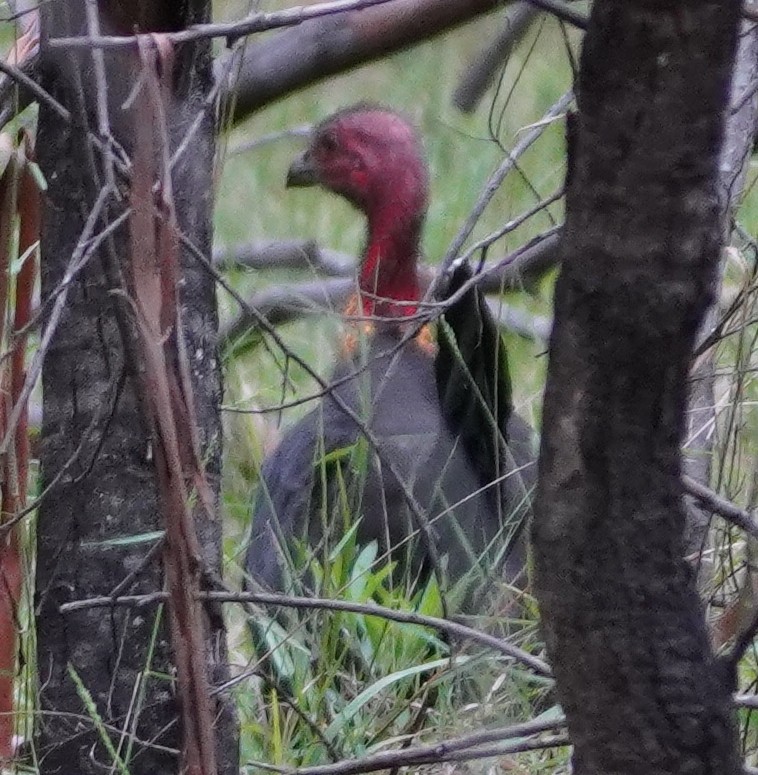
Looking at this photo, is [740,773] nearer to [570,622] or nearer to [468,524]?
[570,622]

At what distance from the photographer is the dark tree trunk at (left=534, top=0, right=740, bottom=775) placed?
72cm

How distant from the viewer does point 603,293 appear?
0.75 metres

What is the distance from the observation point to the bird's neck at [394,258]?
8.89ft

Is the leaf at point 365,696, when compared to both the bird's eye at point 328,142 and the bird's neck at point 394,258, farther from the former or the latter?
the bird's eye at point 328,142

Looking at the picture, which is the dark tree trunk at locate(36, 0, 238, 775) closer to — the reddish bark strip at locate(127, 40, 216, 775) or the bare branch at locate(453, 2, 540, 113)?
the reddish bark strip at locate(127, 40, 216, 775)

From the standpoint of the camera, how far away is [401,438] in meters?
2.19

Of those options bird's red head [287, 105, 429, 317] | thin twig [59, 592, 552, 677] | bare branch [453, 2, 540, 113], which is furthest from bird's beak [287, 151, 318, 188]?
thin twig [59, 592, 552, 677]

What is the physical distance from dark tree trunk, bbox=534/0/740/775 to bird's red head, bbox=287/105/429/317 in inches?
73.3

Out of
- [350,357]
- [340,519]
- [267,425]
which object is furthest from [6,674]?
[267,425]

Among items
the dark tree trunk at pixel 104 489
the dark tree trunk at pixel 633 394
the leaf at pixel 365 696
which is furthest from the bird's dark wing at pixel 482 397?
the dark tree trunk at pixel 633 394

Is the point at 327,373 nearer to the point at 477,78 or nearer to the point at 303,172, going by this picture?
the point at 303,172

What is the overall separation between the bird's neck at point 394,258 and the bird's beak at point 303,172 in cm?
23

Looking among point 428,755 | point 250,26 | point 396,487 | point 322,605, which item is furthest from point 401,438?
point 250,26

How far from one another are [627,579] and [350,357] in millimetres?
1491
